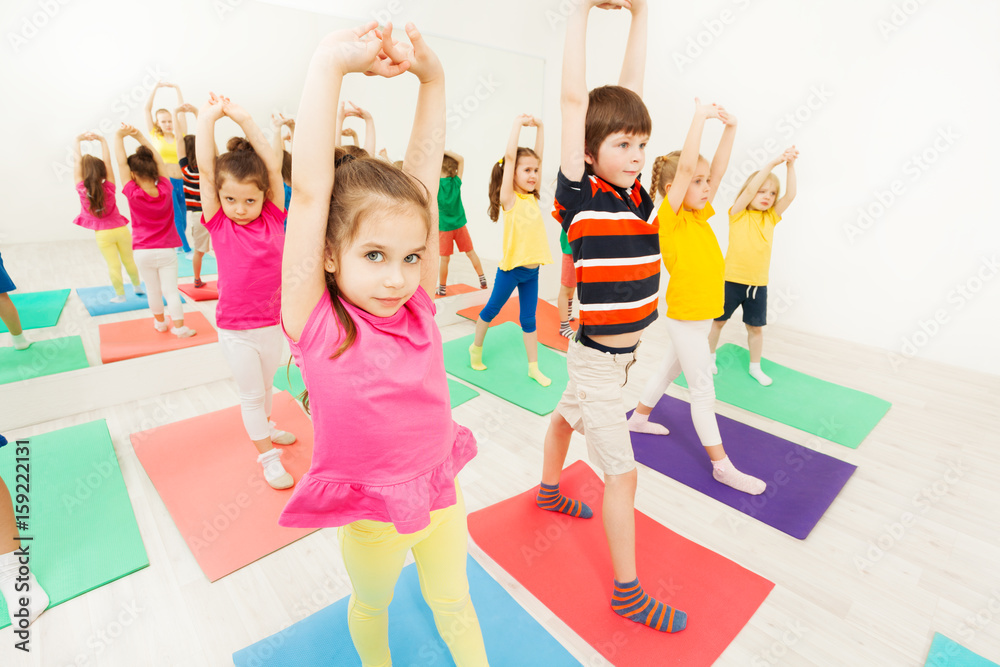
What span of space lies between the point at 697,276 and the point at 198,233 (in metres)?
2.34

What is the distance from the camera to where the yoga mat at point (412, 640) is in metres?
1.32

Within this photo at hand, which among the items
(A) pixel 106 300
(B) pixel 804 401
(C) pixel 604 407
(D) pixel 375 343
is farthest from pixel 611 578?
(A) pixel 106 300

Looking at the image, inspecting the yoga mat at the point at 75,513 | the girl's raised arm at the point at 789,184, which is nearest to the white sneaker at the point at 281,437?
the yoga mat at the point at 75,513

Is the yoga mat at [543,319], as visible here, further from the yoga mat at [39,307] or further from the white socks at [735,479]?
the yoga mat at [39,307]

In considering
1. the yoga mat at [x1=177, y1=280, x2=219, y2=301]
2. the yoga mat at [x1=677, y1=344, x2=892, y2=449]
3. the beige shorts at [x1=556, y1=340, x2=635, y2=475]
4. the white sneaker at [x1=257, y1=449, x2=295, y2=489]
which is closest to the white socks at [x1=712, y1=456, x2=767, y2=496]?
the yoga mat at [x1=677, y1=344, x2=892, y2=449]

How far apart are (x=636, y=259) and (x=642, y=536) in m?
1.06

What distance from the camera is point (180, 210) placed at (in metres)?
2.30

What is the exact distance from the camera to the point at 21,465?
2.05 metres

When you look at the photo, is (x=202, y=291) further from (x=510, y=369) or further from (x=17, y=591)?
(x=510, y=369)

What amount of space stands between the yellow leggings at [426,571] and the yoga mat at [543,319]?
250 centimetres

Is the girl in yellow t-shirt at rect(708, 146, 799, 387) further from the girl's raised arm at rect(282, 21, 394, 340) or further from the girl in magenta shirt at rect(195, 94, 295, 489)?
the girl's raised arm at rect(282, 21, 394, 340)

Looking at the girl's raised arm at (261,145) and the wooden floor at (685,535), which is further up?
the girl's raised arm at (261,145)

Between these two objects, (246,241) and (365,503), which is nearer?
(365,503)

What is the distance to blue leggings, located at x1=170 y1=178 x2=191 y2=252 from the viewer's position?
2.21 metres
